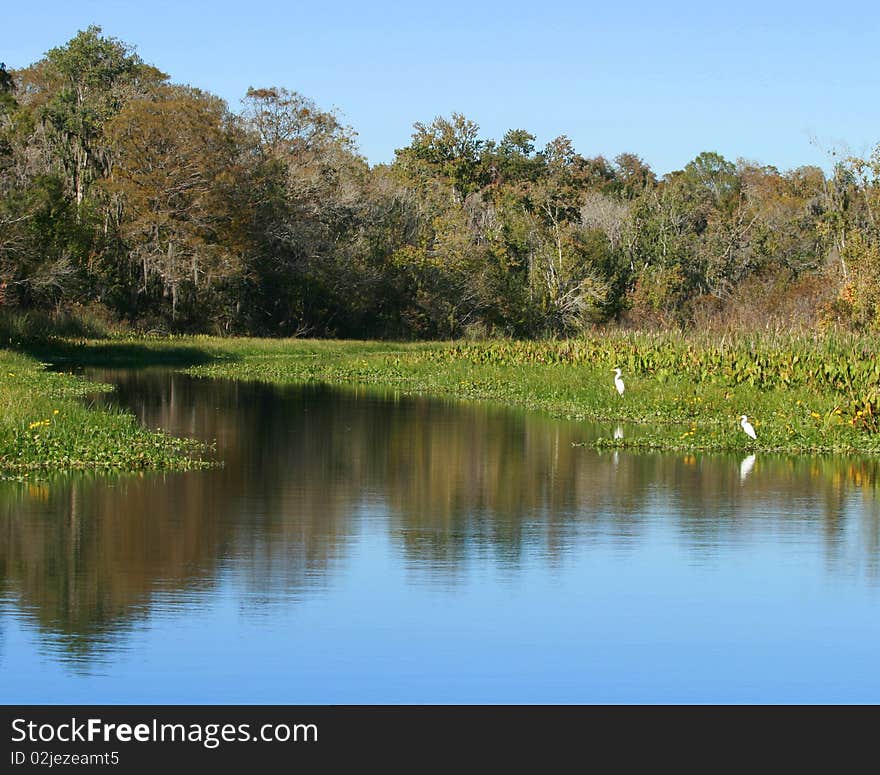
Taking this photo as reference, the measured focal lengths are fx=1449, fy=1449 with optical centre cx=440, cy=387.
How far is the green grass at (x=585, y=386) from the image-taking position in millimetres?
23203

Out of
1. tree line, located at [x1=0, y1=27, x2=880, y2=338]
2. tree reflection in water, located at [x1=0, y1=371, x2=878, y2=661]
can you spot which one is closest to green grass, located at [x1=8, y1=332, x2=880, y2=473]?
tree reflection in water, located at [x1=0, y1=371, x2=878, y2=661]

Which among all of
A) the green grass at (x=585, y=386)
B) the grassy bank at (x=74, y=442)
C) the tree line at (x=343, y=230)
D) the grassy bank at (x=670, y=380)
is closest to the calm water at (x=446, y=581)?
the grassy bank at (x=74, y=442)

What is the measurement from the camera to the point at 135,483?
65.4 feet

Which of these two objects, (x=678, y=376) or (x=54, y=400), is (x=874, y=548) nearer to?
(x=54, y=400)

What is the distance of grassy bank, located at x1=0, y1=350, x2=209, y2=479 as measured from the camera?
20984 mm

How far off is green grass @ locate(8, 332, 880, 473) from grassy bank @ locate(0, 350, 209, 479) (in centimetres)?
3

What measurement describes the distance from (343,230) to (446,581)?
59.8 m

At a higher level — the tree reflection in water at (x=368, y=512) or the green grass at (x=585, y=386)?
the green grass at (x=585, y=386)

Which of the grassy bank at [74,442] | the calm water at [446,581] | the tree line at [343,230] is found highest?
the tree line at [343,230]

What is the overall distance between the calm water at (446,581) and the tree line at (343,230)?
27.3m

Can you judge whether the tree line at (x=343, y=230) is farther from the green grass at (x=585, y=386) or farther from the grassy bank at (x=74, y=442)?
the grassy bank at (x=74, y=442)

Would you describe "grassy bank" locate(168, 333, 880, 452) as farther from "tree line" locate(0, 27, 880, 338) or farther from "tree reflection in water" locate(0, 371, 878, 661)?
"tree line" locate(0, 27, 880, 338)
